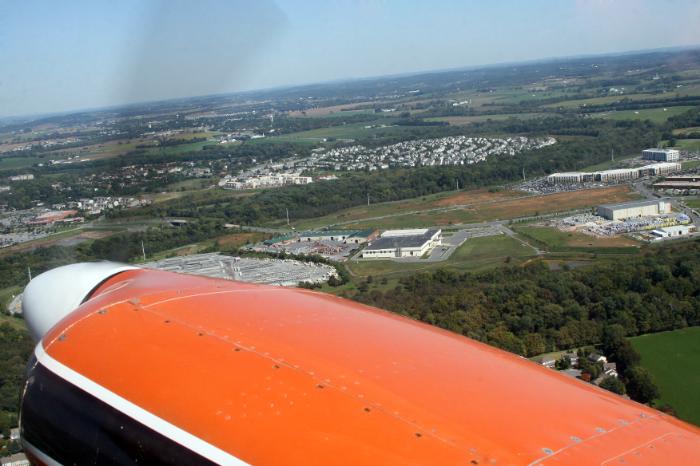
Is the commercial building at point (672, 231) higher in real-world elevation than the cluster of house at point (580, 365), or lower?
lower

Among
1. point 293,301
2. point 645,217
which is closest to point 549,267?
point 645,217

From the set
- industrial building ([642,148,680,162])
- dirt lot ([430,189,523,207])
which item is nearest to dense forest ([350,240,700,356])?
dirt lot ([430,189,523,207])

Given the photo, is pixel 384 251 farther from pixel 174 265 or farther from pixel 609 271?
pixel 609 271

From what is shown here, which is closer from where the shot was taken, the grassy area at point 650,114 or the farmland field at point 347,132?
the grassy area at point 650,114

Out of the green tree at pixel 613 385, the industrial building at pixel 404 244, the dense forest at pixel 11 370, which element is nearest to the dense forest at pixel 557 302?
the green tree at pixel 613 385

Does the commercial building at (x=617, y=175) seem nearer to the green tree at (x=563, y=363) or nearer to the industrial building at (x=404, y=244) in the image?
the industrial building at (x=404, y=244)

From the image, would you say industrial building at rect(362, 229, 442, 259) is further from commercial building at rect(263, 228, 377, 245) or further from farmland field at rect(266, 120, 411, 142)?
farmland field at rect(266, 120, 411, 142)

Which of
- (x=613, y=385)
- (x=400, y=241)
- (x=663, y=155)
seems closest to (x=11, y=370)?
(x=613, y=385)
